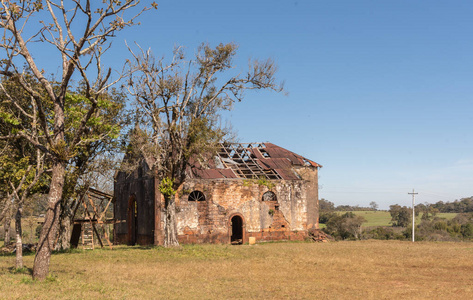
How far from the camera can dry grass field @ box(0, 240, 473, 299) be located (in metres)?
13.1

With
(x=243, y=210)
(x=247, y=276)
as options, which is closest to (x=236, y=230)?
(x=243, y=210)

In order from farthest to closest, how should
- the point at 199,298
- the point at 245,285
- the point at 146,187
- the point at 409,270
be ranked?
the point at 146,187 < the point at 409,270 < the point at 245,285 < the point at 199,298

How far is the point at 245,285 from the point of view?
1506 cm

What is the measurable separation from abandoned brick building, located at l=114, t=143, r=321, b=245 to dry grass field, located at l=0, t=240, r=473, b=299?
6.18 meters

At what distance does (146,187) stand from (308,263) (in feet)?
50.2

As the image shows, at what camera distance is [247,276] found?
1703 cm

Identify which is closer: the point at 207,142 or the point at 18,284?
the point at 18,284

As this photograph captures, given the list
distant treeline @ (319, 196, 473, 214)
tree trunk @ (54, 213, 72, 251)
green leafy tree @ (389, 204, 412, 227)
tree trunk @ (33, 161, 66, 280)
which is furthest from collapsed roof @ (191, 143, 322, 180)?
distant treeline @ (319, 196, 473, 214)

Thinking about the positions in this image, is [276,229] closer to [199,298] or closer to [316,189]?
[316,189]

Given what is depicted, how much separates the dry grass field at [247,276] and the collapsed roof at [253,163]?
362 inches

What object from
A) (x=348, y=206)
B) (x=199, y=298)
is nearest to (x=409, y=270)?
(x=199, y=298)

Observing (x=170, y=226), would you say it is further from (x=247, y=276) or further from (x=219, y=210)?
(x=247, y=276)

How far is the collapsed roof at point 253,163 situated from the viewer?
3403 cm

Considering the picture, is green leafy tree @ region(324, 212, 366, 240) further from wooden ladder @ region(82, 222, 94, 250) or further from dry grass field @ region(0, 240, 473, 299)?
dry grass field @ region(0, 240, 473, 299)
